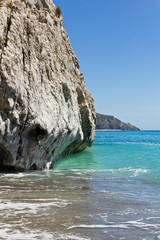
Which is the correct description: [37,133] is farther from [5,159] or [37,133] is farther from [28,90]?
[28,90]

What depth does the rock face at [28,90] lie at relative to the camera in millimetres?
12344

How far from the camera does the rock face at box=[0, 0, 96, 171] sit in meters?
12.3

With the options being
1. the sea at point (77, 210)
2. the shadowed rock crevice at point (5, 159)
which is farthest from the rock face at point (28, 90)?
the sea at point (77, 210)

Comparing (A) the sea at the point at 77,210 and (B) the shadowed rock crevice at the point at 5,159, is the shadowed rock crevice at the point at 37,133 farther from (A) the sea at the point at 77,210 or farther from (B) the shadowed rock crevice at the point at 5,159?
(A) the sea at the point at 77,210

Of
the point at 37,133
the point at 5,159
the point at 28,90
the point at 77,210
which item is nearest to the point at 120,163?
the point at 37,133

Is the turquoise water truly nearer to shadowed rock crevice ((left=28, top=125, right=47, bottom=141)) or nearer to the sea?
the sea

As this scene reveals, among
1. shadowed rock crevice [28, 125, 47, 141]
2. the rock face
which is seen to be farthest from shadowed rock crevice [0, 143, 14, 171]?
shadowed rock crevice [28, 125, 47, 141]

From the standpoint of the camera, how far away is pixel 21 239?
5164 millimetres

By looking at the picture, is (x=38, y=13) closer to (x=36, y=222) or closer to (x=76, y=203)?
(x=76, y=203)

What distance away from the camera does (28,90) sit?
13.5 metres

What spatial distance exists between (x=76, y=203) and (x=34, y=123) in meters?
6.60

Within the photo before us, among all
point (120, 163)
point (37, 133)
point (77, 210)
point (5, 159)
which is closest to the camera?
point (77, 210)

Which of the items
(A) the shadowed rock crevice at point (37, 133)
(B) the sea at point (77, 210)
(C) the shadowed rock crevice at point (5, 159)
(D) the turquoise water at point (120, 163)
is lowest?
(D) the turquoise water at point (120, 163)

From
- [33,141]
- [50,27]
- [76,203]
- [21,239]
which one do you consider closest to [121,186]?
[76,203]
